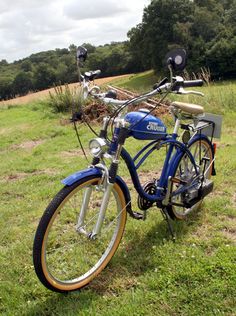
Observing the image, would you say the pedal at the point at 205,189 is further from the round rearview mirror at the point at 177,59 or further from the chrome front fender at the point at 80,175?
the round rearview mirror at the point at 177,59

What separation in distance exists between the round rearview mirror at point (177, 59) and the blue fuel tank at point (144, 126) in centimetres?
44

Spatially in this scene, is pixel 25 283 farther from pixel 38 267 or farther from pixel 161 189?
pixel 161 189

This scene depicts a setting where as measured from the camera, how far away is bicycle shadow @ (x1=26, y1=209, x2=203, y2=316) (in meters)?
2.55

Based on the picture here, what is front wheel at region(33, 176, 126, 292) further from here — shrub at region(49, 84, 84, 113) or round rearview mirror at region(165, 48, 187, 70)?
shrub at region(49, 84, 84, 113)

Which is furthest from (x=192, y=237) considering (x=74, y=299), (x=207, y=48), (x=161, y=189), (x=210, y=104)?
(x=207, y=48)

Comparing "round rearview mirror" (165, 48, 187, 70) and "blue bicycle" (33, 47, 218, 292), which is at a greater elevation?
"round rearview mirror" (165, 48, 187, 70)

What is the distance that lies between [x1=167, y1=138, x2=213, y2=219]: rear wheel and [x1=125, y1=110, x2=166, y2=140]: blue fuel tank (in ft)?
1.57

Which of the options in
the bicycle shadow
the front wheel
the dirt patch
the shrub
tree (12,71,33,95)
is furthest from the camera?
tree (12,71,33,95)

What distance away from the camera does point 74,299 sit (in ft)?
8.56

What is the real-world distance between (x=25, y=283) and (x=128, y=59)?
154 ft

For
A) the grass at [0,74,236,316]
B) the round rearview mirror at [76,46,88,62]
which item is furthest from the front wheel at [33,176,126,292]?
the round rearview mirror at [76,46,88,62]

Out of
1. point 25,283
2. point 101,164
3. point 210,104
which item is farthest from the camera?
point 210,104

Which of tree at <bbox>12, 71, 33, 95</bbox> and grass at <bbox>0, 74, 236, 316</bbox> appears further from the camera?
tree at <bbox>12, 71, 33, 95</bbox>

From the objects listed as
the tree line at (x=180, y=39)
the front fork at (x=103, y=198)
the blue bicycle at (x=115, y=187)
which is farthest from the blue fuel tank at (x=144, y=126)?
the tree line at (x=180, y=39)
